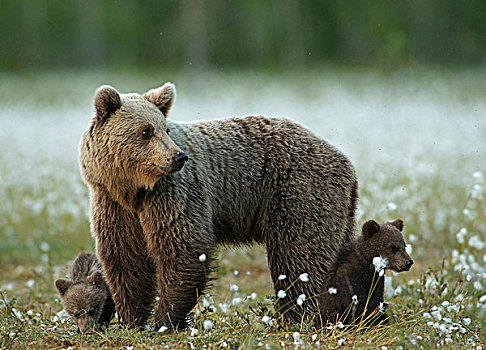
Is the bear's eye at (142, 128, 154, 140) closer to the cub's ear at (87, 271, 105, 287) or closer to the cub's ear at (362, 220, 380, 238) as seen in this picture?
the cub's ear at (87, 271, 105, 287)

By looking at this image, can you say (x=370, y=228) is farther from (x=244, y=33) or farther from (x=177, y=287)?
(x=244, y=33)

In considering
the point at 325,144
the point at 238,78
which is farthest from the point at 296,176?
the point at 238,78

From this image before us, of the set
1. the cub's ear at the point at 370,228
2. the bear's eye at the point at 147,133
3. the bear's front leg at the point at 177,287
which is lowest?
the bear's front leg at the point at 177,287

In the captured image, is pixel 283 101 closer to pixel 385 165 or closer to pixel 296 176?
pixel 385 165

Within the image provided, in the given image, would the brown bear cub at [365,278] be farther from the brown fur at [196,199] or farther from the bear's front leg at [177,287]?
the bear's front leg at [177,287]

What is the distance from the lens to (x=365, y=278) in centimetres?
543

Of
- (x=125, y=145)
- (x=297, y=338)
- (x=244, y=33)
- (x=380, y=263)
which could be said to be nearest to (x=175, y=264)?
(x=125, y=145)

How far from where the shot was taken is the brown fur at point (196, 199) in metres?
5.04

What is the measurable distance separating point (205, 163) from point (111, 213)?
90 cm

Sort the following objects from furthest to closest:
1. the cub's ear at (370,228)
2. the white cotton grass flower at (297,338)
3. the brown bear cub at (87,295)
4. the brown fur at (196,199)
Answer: the brown bear cub at (87,295), the cub's ear at (370,228), the brown fur at (196,199), the white cotton grass flower at (297,338)

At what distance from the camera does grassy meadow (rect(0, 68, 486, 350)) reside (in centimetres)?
507

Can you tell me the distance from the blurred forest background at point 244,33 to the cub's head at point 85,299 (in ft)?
90.4

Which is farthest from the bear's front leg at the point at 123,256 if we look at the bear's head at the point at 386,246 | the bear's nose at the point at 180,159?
the bear's head at the point at 386,246

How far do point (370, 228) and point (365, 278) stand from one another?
0.42 meters
